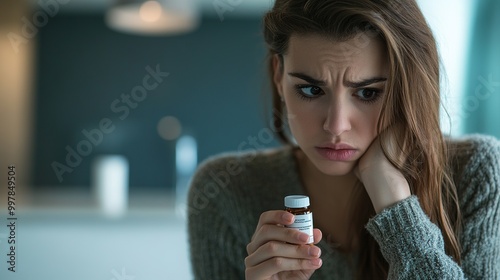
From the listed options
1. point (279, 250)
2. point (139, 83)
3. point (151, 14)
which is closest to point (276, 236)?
point (279, 250)

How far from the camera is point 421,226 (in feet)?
3.45

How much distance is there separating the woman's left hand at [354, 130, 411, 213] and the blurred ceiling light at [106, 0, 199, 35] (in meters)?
1.69

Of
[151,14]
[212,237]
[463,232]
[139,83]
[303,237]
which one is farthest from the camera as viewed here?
[139,83]

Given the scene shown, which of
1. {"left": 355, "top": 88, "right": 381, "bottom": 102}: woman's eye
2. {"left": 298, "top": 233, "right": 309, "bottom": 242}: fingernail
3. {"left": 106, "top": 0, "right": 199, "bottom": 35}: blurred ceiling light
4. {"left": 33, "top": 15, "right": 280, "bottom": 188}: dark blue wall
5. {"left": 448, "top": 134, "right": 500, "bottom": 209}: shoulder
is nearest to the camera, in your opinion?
{"left": 298, "top": 233, "right": 309, "bottom": 242}: fingernail

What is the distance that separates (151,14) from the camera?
262cm

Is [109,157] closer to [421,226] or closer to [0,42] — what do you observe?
[0,42]

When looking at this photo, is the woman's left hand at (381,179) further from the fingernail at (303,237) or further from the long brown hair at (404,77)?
the fingernail at (303,237)

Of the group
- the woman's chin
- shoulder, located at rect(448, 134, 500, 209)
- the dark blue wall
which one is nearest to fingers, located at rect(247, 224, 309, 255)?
the woman's chin

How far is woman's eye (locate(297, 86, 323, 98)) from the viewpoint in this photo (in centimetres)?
106

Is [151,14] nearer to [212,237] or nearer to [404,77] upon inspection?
[212,237]

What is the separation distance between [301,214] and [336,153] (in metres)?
0.18

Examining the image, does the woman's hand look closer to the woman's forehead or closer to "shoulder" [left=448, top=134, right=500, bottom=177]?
the woman's forehead

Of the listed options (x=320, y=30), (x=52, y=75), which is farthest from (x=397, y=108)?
(x=52, y=75)

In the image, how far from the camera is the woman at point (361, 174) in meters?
1.02
